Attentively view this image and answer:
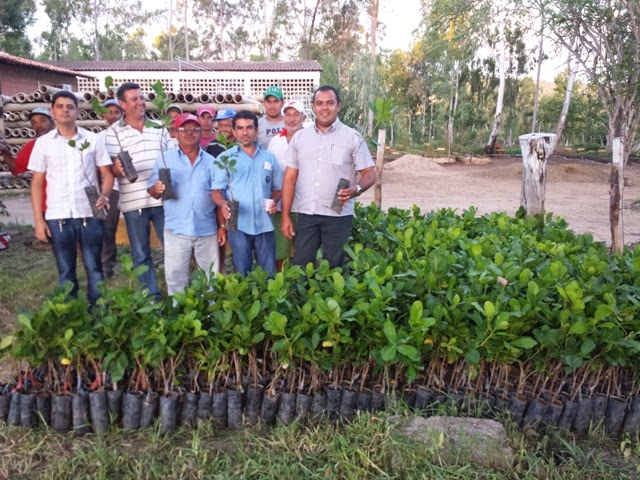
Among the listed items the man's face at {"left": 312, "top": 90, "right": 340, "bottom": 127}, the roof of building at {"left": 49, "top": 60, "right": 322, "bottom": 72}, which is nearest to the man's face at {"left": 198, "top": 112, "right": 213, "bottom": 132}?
the man's face at {"left": 312, "top": 90, "right": 340, "bottom": 127}

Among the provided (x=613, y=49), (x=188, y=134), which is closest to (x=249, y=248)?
(x=188, y=134)

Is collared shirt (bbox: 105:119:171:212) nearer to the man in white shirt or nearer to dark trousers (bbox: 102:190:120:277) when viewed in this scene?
the man in white shirt

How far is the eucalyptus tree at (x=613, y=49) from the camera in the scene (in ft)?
20.9

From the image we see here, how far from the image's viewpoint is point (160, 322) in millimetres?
2564

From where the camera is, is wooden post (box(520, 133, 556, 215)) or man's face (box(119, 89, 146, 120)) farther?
wooden post (box(520, 133, 556, 215))

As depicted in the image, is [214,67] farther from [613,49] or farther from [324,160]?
[324,160]

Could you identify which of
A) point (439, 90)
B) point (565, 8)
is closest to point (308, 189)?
point (565, 8)

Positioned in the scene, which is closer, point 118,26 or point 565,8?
point 565,8

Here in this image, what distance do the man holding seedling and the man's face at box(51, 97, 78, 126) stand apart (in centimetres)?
36

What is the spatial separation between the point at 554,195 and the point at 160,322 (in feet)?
44.9

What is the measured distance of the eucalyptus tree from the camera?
6367 mm

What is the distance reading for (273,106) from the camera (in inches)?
184

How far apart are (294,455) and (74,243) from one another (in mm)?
2363

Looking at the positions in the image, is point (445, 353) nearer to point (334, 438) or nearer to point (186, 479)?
point (334, 438)
